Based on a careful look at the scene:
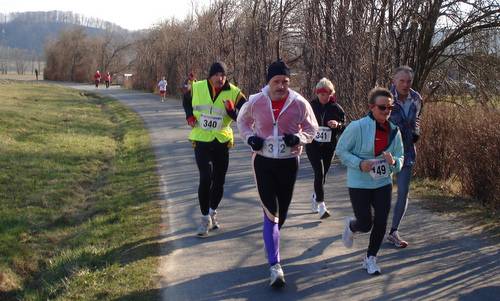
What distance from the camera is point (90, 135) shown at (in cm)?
1792

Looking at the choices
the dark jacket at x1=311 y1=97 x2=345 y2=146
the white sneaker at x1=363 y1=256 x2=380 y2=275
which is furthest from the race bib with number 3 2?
the dark jacket at x1=311 y1=97 x2=345 y2=146

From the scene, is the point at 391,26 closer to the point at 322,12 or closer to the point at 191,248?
the point at 322,12

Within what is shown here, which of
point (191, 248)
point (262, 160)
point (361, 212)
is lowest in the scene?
point (191, 248)

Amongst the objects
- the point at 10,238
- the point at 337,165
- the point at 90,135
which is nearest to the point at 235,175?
the point at 337,165

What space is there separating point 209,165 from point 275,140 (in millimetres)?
1573

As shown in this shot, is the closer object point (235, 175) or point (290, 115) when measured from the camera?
point (290, 115)

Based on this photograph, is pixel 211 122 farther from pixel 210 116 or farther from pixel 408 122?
pixel 408 122

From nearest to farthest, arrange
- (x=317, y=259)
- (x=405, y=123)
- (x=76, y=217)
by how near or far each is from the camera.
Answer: (x=317, y=259) < (x=405, y=123) < (x=76, y=217)

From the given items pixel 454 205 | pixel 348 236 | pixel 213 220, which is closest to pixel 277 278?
pixel 348 236

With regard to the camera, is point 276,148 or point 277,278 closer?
point 277,278

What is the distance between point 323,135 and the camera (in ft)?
23.2

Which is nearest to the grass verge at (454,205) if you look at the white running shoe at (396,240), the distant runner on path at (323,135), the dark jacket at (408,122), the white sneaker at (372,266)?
the white running shoe at (396,240)

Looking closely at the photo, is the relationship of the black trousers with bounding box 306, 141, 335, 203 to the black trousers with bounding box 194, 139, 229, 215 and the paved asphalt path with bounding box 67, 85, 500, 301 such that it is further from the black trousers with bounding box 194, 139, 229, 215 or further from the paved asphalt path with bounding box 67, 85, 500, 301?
the black trousers with bounding box 194, 139, 229, 215

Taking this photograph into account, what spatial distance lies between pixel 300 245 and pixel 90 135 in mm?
13309
